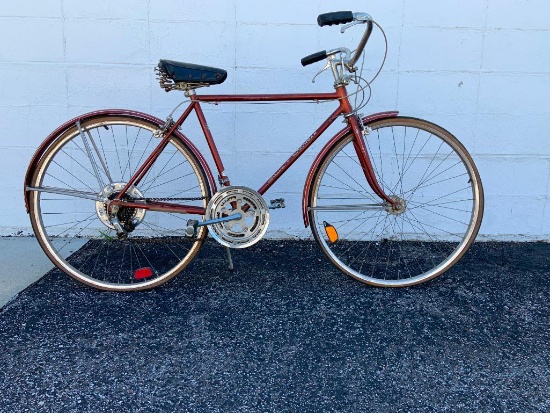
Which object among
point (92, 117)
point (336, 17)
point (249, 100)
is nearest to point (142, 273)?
point (92, 117)

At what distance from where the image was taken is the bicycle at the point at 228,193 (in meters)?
2.91

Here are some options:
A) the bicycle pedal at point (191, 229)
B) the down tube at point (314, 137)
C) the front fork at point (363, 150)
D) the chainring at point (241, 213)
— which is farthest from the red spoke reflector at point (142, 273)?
the front fork at point (363, 150)

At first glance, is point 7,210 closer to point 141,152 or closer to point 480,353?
point 141,152

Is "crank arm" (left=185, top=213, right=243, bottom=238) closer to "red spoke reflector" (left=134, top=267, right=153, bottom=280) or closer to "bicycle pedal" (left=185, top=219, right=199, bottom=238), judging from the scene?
"bicycle pedal" (left=185, top=219, right=199, bottom=238)

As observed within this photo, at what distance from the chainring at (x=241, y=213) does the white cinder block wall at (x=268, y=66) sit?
2.81 feet

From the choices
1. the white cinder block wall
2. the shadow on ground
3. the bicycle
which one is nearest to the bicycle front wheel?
the bicycle

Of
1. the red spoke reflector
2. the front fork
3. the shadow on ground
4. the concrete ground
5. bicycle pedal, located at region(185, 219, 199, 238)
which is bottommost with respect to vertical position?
the shadow on ground

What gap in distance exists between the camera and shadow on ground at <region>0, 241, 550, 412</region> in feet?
7.05

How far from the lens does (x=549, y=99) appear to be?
12.1 feet

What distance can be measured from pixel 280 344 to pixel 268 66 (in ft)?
6.12

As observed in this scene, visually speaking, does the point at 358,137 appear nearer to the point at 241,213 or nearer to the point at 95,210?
the point at 241,213

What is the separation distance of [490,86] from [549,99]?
40 centimetres

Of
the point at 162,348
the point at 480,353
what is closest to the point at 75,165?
the point at 162,348

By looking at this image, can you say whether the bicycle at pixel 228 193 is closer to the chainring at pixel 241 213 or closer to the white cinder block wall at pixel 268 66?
the chainring at pixel 241 213
